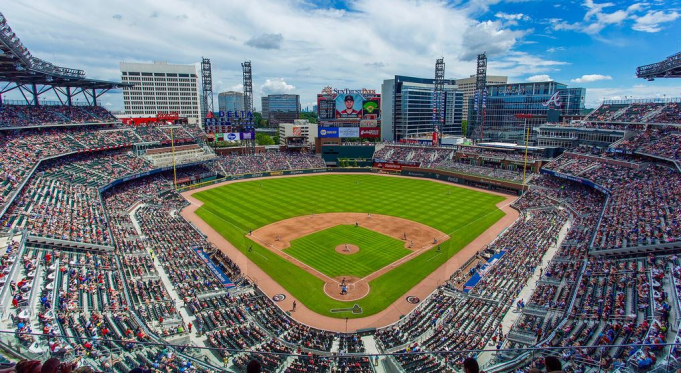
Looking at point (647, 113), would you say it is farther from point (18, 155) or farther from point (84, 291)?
point (18, 155)

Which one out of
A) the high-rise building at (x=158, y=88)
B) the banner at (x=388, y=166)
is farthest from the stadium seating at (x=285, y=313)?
the high-rise building at (x=158, y=88)

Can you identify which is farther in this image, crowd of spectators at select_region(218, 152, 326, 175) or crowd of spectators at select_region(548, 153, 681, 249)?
crowd of spectators at select_region(218, 152, 326, 175)

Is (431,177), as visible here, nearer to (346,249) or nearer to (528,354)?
(346,249)

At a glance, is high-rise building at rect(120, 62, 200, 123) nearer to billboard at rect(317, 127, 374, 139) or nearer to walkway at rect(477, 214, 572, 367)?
billboard at rect(317, 127, 374, 139)

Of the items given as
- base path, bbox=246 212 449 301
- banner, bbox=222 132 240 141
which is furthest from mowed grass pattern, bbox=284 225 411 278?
banner, bbox=222 132 240 141

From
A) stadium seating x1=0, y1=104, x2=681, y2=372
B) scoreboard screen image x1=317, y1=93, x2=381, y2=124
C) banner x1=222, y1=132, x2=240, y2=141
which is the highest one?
scoreboard screen image x1=317, y1=93, x2=381, y2=124

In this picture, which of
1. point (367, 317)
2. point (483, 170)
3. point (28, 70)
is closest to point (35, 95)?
point (28, 70)

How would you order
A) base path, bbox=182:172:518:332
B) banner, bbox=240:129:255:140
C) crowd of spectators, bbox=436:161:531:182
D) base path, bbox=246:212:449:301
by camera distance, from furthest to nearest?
banner, bbox=240:129:255:140, crowd of spectators, bbox=436:161:531:182, base path, bbox=246:212:449:301, base path, bbox=182:172:518:332

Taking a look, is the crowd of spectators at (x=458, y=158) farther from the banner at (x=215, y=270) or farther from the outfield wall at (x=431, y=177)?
the banner at (x=215, y=270)

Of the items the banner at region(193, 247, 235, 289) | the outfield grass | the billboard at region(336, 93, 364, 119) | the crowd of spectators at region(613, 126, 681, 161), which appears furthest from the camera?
the billboard at region(336, 93, 364, 119)
